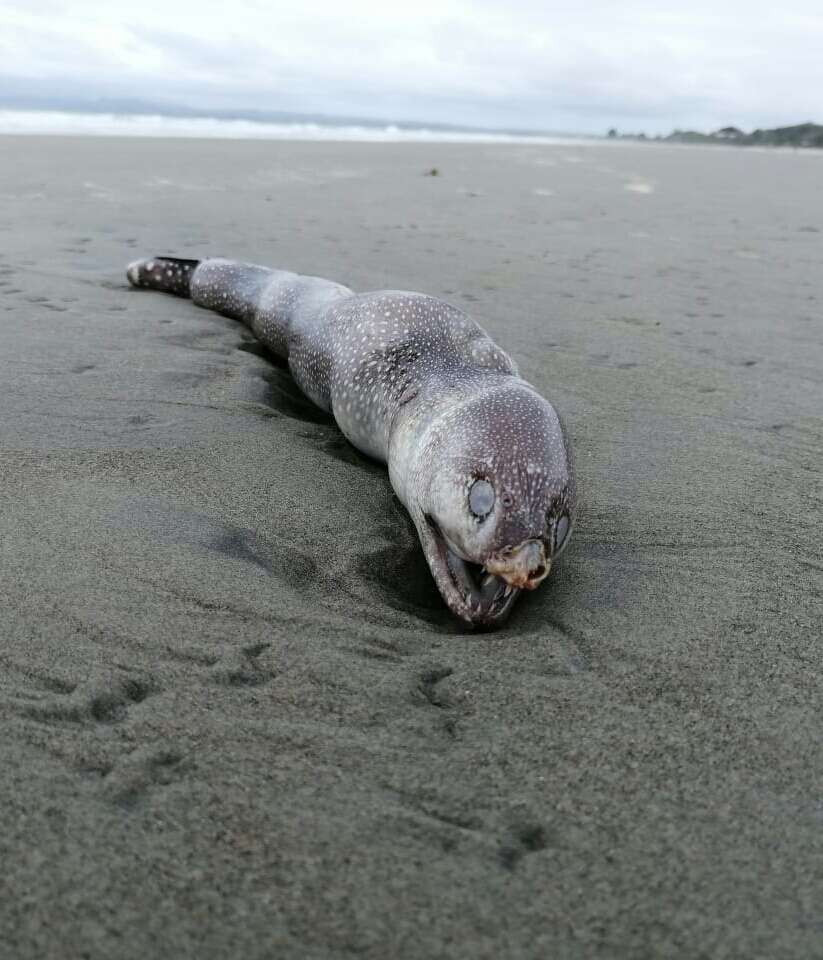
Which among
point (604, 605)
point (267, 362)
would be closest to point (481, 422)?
point (604, 605)

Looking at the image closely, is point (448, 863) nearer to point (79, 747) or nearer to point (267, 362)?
point (79, 747)

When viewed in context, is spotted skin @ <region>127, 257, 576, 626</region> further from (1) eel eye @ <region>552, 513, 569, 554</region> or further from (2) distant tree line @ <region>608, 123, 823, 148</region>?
(2) distant tree line @ <region>608, 123, 823, 148</region>

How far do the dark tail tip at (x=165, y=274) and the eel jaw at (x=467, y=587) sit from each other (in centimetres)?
443

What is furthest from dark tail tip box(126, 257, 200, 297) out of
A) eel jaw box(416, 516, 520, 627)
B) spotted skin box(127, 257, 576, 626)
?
eel jaw box(416, 516, 520, 627)

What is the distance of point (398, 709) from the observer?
2316 millimetres

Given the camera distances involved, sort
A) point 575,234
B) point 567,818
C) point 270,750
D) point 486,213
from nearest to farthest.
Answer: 1. point 567,818
2. point 270,750
3. point 575,234
4. point 486,213

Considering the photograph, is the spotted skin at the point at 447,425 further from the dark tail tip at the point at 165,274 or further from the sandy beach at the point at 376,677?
the dark tail tip at the point at 165,274

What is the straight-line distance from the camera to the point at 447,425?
334 cm

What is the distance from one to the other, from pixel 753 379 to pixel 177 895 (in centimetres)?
454

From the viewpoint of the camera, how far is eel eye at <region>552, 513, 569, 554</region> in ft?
9.62

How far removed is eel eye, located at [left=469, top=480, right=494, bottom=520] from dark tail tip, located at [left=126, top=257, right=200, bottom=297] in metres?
4.56

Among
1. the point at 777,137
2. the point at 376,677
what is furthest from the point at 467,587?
the point at 777,137

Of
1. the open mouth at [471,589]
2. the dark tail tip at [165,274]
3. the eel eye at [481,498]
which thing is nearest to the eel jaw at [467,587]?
the open mouth at [471,589]

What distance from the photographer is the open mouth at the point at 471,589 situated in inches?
111
